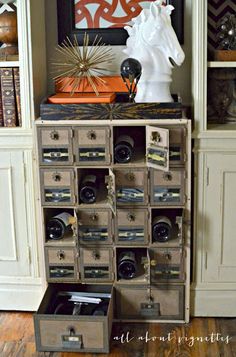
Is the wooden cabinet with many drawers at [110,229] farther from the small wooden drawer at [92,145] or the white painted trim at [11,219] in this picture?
the white painted trim at [11,219]

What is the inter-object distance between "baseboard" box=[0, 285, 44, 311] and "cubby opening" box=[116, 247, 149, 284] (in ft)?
1.40

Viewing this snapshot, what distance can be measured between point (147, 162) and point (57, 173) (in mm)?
399

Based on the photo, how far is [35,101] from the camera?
2.61 metres

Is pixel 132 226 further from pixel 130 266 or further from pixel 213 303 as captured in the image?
pixel 213 303

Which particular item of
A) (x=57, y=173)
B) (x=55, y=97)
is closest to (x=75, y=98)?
(x=55, y=97)

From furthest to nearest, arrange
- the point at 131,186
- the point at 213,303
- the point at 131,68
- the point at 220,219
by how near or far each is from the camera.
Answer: the point at 213,303 < the point at 220,219 < the point at 131,186 < the point at 131,68

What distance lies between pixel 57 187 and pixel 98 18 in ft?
2.76

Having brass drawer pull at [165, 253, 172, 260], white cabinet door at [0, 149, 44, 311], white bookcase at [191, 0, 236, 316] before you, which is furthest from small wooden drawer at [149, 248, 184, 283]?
white cabinet door at [0, 149, 44, 311]

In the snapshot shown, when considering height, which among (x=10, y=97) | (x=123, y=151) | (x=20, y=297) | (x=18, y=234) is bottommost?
(x=20, y=297)

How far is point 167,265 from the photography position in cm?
264

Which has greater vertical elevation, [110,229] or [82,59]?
[82,59]

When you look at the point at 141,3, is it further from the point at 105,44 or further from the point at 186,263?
the point at 186,263

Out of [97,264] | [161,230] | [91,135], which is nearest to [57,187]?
[91,135]

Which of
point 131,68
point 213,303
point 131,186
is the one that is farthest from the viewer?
point 213,303
